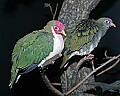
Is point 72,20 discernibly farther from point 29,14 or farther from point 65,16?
point 29,14

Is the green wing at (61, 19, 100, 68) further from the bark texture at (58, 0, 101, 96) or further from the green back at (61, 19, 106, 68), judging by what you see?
the bark texture at (58, 0, 101, 96)

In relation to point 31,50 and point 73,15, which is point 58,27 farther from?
point 73,15

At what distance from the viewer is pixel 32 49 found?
59cm

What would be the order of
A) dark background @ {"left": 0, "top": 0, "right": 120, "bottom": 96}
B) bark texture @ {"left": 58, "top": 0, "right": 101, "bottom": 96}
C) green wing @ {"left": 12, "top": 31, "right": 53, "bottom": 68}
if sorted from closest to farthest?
1. green wing @ {"left": 12, "top": 31, "right": 53, "bottom": 68}
2. bark texture @ {"left": 58, "top": 0, "right": 101, "bottom": 96}
3. dark background @ {"left": 0, "top": 0, "right": 120, "bottom": 96}

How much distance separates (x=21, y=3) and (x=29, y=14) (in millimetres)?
72

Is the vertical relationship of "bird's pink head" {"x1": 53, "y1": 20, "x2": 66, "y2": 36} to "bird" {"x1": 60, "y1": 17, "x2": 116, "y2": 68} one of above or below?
above

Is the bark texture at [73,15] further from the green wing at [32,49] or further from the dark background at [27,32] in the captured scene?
the dark background at [27,32]

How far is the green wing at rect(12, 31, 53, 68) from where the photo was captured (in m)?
0.59

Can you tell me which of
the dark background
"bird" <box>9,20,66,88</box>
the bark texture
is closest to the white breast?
"bird" <box>9,20,66,88</box>

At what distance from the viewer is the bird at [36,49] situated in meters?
0.59

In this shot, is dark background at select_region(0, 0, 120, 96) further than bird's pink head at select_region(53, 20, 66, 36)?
Yes

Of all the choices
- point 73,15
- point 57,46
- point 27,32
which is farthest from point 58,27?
point 27,32

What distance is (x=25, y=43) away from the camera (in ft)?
1.96

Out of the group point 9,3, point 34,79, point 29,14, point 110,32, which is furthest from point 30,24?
point 110,32
